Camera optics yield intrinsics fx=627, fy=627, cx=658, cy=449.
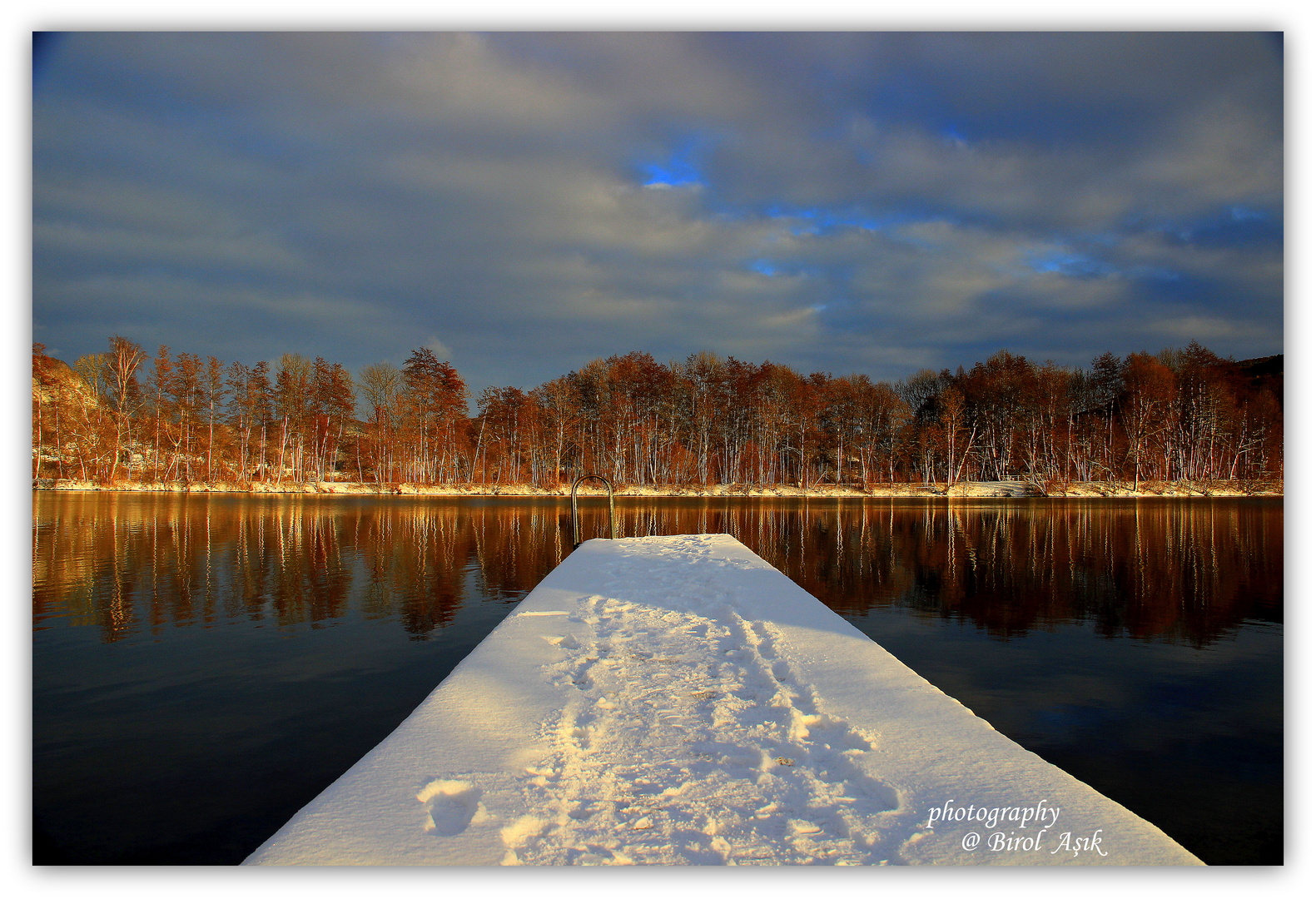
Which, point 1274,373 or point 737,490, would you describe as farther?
point 737,490

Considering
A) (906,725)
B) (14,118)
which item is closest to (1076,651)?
(906,725)

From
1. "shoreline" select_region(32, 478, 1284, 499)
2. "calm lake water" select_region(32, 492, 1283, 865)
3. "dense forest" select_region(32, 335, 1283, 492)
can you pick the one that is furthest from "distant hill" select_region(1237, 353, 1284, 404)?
"dense forest" select_region(32, 335, 1283, 492)

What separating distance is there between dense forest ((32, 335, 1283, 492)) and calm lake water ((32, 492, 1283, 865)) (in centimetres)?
3452

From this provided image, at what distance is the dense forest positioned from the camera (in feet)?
172

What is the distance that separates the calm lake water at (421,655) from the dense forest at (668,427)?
3452cm

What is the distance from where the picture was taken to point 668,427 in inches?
2341

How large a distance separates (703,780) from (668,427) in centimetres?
5643

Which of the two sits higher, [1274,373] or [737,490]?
[1274,373]

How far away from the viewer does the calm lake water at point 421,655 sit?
4512 mm

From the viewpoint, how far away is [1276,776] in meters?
5.05

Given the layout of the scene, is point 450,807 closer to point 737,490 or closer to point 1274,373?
point 1274,373

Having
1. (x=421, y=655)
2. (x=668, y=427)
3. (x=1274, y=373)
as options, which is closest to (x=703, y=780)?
(x=1274, y=373)

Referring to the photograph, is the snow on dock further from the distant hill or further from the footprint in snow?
the distant hill
